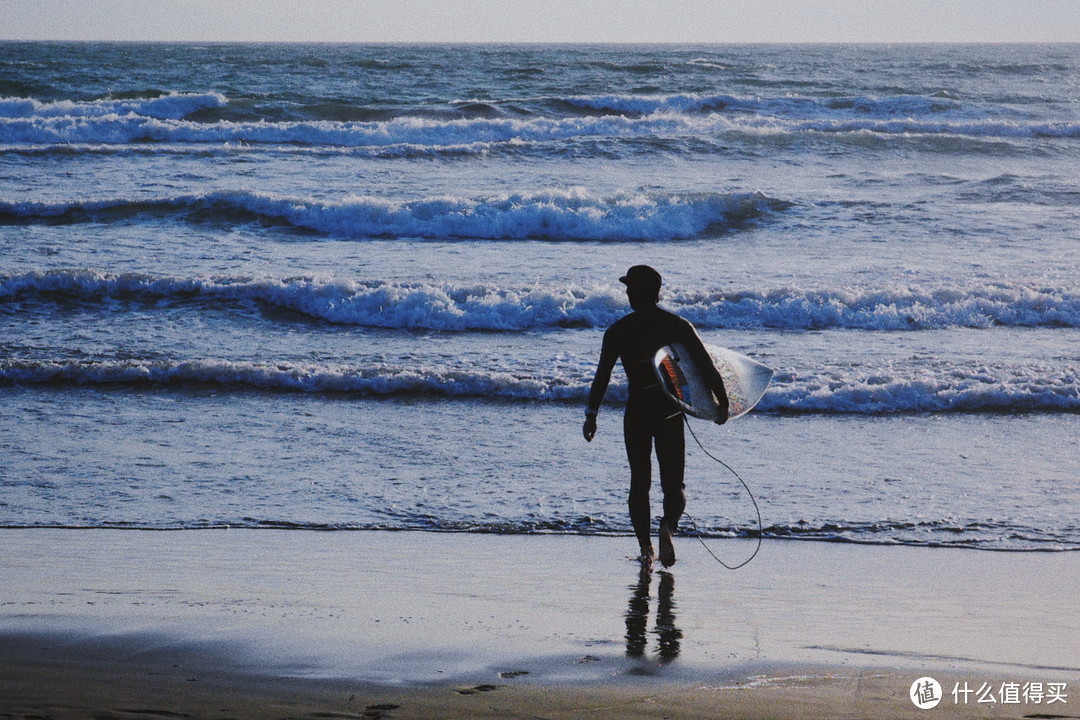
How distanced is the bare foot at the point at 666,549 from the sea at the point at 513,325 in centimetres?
58

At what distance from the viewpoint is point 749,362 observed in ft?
20.9

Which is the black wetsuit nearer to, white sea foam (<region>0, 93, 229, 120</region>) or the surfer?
the surfer

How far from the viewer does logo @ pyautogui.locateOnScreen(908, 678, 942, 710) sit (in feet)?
12.3

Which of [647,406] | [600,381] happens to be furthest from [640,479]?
[600,381]

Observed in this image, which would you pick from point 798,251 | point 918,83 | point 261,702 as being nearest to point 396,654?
point 261,702

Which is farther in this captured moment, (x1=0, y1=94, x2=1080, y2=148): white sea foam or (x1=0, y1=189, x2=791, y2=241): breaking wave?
(x1=0, y1=94, x2=1080, y2=148): white sea foam

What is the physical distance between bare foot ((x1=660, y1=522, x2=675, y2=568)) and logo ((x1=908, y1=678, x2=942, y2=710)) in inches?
65.3

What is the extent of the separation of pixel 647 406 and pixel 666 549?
749 mm

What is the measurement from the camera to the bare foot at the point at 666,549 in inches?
215

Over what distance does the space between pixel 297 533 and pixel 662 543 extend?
2.15m

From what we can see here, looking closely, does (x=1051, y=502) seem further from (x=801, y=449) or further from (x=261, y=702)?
(x=261, y=702)

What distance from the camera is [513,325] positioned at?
11.7m

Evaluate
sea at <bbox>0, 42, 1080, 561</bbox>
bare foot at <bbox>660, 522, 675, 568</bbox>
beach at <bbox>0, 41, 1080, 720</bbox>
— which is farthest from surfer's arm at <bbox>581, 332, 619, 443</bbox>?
sea at <bbox>0, 42, 1080, 561</bbox>

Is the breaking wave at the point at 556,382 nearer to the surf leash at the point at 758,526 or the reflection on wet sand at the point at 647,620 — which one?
the surf leash at the point at 758,526
